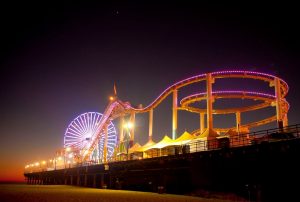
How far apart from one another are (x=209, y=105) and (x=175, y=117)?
8303 mm

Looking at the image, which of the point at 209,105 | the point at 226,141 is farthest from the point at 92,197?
the point at 209,105

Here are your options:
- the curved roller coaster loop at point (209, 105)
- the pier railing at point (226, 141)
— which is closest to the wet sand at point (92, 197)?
the pier railing at point (226, 141)

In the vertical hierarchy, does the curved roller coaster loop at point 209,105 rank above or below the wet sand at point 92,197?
above

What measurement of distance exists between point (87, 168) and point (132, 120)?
13.0 meters

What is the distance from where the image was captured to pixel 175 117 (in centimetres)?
4597

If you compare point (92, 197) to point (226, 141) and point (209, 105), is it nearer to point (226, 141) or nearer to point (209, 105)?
point (226, 141)

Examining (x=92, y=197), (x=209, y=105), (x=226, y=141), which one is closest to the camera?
(x=92, y=197)

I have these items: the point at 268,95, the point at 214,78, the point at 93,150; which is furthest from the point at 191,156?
the point at 93,150

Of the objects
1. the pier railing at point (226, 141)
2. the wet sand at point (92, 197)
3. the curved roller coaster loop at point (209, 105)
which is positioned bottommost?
the wet sand at point (92, 197)

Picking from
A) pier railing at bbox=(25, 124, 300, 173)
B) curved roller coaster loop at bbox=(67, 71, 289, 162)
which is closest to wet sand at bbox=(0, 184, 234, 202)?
pier railing at bbox=(25, 124, 300, 173)

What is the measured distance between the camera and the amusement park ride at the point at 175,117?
126ft

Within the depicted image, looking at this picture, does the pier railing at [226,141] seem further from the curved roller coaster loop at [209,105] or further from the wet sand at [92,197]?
the wet sand at [92,197]

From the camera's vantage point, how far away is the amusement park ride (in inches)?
1508

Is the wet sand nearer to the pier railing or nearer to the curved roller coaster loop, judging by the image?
the pier railing
